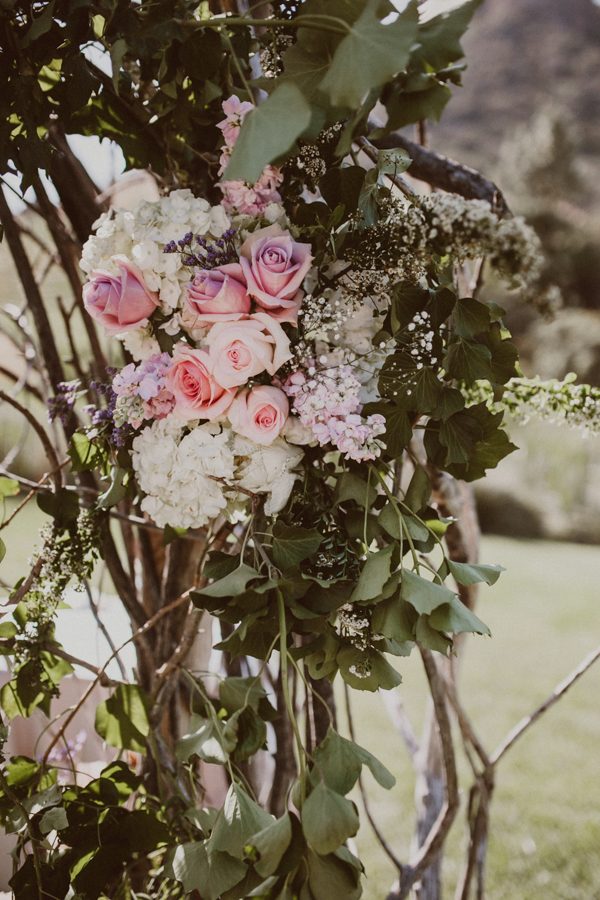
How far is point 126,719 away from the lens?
2.68ft

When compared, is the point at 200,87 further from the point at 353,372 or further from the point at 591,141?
the point at 591,141

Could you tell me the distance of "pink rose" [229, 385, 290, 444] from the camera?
584 millimetres

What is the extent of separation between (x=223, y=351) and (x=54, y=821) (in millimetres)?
489

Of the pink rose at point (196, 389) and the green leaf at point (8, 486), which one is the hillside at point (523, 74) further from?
the pink rose at point (196, 389)

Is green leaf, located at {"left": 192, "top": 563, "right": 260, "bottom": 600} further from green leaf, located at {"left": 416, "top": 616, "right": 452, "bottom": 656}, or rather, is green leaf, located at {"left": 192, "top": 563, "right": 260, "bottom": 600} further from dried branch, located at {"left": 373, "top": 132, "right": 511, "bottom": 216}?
dried branch, located at {"left": 373, "top": 132, "right": 511, "bottom": 216}

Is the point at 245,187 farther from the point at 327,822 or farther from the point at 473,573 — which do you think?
the point at 327,822

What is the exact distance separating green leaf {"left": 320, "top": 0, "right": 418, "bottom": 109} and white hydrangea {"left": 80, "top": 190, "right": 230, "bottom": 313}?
205 mm

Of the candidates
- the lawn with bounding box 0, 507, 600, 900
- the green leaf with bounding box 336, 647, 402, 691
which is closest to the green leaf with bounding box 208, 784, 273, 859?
the green leaf with bounding box 336, 647, 402, 691

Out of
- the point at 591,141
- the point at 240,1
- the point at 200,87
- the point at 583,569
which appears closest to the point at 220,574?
the point at 200,87

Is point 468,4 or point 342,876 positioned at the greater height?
point 468,4

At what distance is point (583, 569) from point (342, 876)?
5.00 meters

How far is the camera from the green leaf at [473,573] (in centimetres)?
60

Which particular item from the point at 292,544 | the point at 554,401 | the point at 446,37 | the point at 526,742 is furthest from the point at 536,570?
the point at 446,37

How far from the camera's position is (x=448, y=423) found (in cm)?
63
